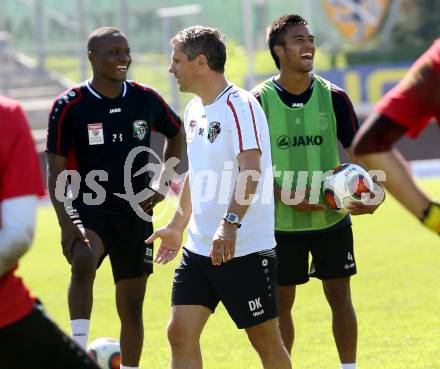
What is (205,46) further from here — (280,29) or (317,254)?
(317,254)

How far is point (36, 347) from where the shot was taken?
4.86 meters

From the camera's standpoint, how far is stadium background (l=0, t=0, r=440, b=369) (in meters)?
10.2

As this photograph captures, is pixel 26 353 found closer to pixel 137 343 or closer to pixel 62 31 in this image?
pixel 137 343

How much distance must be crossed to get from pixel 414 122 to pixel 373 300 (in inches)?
293

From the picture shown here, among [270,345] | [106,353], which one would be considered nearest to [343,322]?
[270,345]

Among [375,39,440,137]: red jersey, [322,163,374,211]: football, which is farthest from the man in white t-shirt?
[375,39,440,137]: red jersey

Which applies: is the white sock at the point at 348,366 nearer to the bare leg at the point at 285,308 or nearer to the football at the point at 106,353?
the bare leg at the point at 285,308

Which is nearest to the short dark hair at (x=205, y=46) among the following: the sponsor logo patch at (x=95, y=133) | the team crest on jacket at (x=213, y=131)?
the team crest on jacket at (x=213, y=131)

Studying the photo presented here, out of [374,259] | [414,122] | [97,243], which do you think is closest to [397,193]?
[414,122]

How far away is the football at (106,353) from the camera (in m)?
8.89

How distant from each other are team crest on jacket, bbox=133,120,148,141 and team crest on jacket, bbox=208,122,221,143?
1691 millimetres

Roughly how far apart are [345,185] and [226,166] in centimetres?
141

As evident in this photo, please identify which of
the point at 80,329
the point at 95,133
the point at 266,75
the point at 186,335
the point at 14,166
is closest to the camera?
the point at 14,166

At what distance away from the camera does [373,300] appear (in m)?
12.2
